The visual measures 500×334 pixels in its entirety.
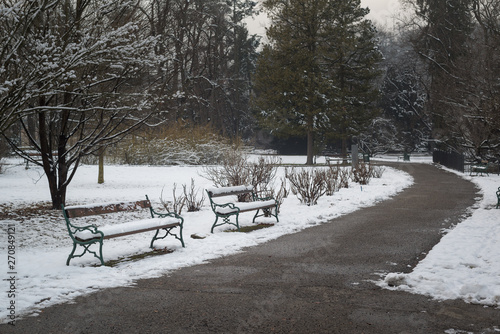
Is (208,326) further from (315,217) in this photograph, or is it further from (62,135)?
(62,135)

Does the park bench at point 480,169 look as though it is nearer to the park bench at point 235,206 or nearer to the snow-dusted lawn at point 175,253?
the snow-dusted lawn at point 175,253

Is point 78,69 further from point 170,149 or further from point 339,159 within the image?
point 170,149

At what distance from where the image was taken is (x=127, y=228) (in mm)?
6801

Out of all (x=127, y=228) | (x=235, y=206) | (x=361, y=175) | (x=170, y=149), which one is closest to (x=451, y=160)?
(x=361, y=175)

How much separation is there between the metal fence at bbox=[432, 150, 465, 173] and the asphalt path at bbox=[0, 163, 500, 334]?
63.3ft

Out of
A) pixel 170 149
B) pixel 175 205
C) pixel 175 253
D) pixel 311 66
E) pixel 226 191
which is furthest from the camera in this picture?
pixel 311 66

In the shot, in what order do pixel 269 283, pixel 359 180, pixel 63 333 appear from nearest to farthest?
pixel 63 333
pixel 269 283
pixel 359 180

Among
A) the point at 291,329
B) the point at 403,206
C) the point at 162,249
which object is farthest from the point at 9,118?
the point at 403,206

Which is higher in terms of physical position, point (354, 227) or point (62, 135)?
point (62, 135)

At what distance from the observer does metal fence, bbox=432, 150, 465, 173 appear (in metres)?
25.2

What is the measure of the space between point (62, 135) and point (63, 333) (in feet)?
26.3

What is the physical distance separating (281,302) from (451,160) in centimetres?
2606

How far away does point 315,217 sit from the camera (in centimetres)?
1041

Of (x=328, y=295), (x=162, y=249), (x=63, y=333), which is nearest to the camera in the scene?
(x=63, y=333)
